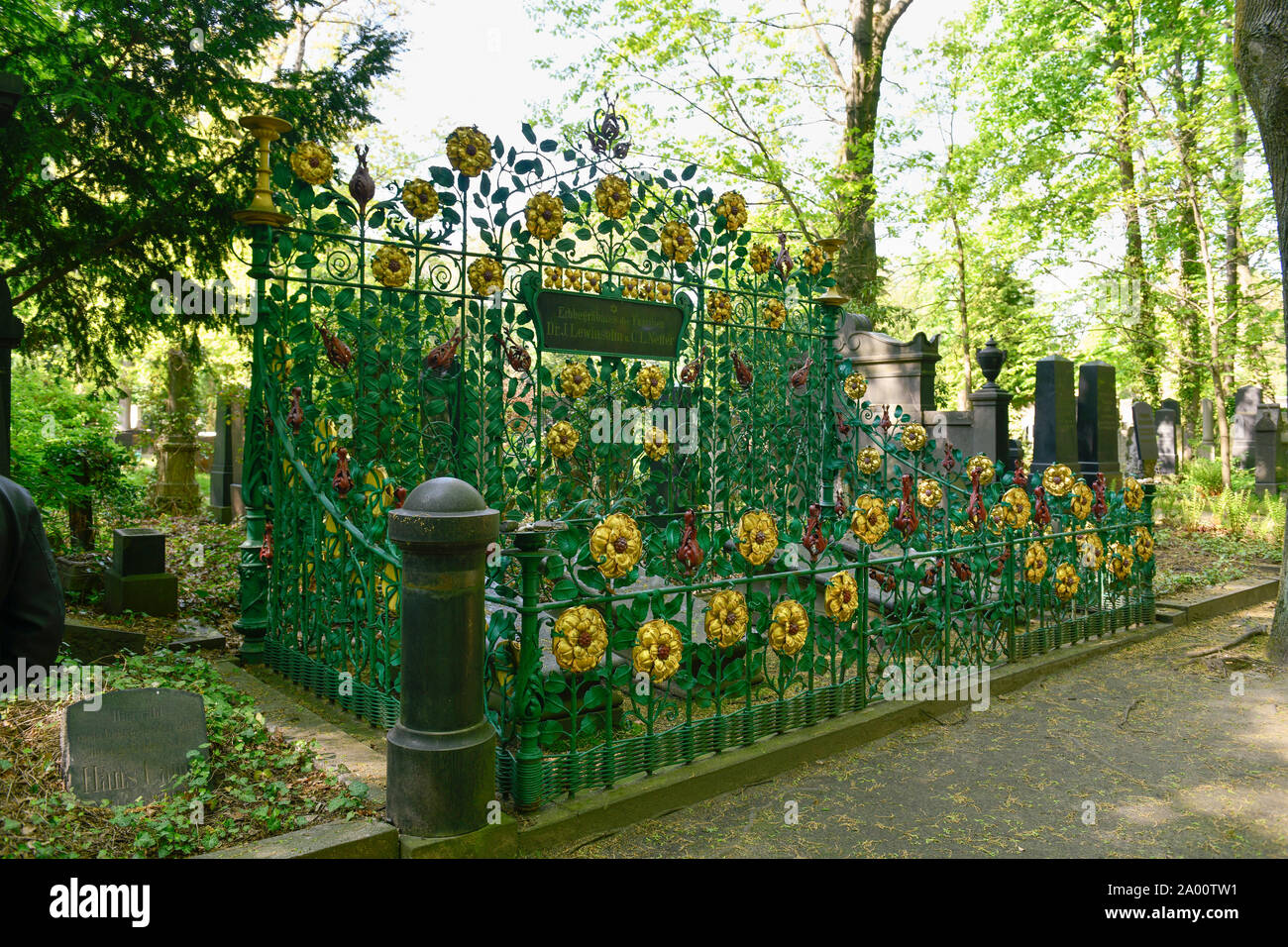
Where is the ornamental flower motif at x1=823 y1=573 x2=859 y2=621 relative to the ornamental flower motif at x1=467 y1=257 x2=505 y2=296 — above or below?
below

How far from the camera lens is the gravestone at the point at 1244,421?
62.9ft

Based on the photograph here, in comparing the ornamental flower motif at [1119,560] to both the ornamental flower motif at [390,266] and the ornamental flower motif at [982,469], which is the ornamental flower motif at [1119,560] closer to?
the ornamental flower motif at [982,469]

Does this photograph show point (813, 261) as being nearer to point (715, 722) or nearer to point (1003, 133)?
point (715, 722)

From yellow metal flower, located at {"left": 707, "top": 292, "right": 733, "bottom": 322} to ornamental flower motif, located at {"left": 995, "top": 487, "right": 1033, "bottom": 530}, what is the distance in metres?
2.50

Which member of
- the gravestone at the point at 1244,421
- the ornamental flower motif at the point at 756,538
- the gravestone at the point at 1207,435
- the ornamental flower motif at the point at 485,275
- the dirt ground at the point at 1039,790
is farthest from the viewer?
the gravestone at the point at 1207,435

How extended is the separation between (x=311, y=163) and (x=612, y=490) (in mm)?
3120

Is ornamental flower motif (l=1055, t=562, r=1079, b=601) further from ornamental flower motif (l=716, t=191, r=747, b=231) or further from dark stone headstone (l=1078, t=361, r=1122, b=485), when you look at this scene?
dark stone headstone (l=1078, t=361, r=1122, b=485)

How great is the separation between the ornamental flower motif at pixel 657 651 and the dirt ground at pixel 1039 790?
0.62 metres

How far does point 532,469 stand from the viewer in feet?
19.5

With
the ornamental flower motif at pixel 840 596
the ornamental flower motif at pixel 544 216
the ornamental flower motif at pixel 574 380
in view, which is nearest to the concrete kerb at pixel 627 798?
the ornamental flower motif at pixel 840 596

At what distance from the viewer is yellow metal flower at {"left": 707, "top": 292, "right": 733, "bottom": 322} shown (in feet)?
22.2

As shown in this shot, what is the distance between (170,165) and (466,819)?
673 cm

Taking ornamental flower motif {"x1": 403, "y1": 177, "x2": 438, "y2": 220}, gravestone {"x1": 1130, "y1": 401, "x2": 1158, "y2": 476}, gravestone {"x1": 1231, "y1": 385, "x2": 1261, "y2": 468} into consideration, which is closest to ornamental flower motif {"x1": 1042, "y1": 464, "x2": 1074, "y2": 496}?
ornamental flower motif {"x1": 403, "y1": 177, "x2": 438, "y2": 220}
